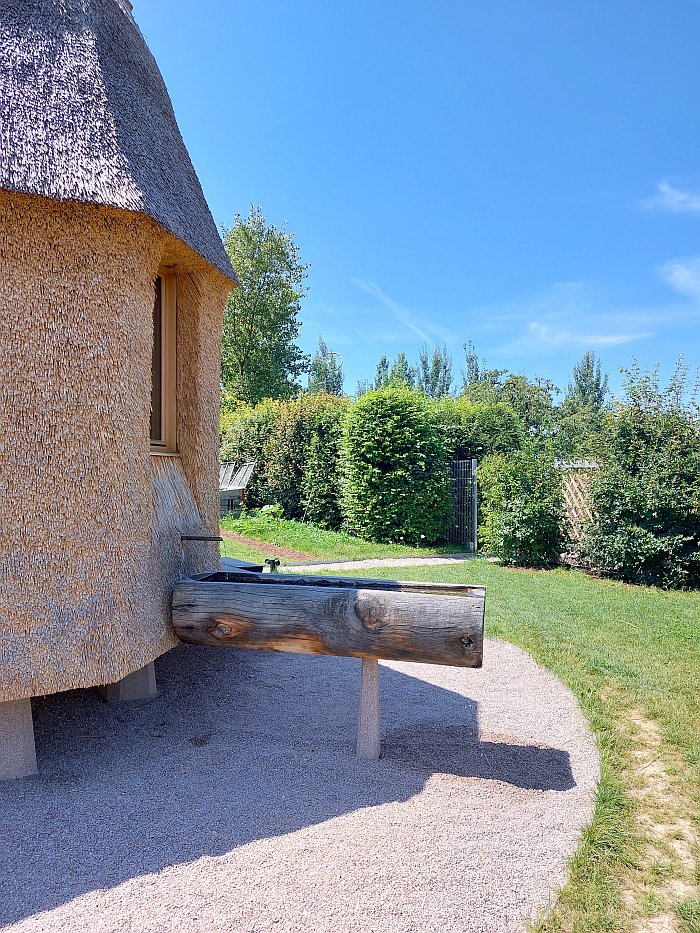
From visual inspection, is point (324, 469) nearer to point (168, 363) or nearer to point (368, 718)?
point (168, 363)

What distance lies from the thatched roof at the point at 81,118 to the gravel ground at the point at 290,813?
9.76ft

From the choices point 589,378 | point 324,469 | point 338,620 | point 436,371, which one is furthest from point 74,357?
point 589,378

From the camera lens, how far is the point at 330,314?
202 feet

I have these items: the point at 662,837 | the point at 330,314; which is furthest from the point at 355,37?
the point at 330,314

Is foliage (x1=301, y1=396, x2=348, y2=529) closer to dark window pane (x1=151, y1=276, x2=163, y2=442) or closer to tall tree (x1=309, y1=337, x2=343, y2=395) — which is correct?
dark window pane (x1=151, y1=276, x2=163, y2=442)

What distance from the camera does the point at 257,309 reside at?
24578 millimetres

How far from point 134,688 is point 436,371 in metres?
46.4

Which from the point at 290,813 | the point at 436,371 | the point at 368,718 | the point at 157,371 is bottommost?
the point at 290,813

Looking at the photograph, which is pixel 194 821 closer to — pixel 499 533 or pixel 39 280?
pixel 39 280

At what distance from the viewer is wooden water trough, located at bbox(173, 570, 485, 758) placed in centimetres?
282

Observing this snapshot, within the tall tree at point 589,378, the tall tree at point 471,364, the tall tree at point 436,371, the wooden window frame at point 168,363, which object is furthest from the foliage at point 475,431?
the tall tree at point 589,378

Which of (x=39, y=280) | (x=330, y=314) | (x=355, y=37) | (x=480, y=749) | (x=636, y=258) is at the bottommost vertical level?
(x=480, y=749)

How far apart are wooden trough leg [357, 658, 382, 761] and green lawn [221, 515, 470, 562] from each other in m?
6.79

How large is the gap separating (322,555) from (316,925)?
341 inches
